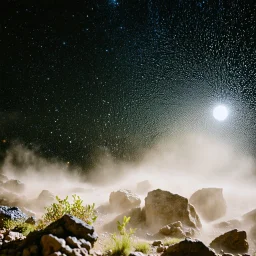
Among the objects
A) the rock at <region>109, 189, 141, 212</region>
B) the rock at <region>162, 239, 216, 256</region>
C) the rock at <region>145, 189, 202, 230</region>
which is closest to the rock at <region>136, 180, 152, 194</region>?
the rock at <region>109, 189, 141, 212</region>

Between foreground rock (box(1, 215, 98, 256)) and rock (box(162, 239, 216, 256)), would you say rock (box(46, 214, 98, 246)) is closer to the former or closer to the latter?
foreground rock (box(1, 215, 98, 256))

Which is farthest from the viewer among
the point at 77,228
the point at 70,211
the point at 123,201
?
the point at 123,201

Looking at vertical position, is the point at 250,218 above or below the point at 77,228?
above

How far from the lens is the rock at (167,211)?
16.3m

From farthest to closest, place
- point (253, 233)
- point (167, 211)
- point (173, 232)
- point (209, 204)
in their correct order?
point (209, 204) < point (167, 211) < point (253, 233) < point (173, 232)

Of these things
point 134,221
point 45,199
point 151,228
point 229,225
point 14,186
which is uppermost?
point 14,186

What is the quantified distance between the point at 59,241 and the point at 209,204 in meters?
21.6

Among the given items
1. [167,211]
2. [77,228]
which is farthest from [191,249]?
[167,211]

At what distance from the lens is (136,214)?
58.2 feet

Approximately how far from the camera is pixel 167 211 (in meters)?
16.6

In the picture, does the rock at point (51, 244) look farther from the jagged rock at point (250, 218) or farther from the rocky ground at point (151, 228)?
the jagged rock at point (250, 218)

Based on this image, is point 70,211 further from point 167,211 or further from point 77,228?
point 167,211

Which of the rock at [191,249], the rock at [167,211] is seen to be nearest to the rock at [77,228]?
the rock at [191,249]

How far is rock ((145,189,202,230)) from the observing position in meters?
16.3
